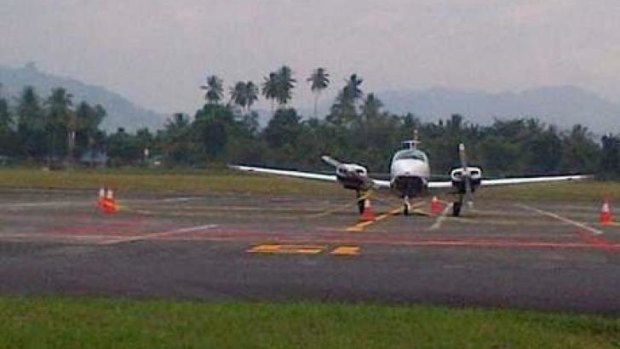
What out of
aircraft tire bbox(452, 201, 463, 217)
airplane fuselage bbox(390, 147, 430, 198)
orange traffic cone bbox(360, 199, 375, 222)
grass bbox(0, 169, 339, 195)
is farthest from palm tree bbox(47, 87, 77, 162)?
orange traffic cone bbox(360, 199, 375, 222)

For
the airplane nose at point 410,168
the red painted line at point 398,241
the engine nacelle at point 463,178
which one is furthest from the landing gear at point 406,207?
the red painted line at point 398,241

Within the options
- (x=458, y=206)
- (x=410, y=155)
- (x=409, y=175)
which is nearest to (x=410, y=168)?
(x=409, y=175)

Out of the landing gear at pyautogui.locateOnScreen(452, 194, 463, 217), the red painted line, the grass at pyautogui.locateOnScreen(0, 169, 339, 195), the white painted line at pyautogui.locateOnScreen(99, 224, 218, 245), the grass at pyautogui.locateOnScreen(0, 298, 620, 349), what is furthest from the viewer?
the grass at pyautogui.locateOnScreen(0, 169, 339, 195)

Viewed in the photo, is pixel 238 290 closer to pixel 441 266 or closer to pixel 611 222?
pixel 441 266

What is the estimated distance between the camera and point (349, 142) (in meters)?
149

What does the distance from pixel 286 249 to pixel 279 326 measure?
1134 cm

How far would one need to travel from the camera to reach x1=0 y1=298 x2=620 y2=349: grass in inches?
444

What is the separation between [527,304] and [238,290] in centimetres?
339

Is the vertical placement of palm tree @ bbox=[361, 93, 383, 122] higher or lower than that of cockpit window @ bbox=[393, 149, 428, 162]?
higher

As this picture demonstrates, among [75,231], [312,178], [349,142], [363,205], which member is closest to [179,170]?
[349,142]

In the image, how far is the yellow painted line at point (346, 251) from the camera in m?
22.4

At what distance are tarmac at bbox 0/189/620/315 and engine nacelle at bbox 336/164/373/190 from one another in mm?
10250

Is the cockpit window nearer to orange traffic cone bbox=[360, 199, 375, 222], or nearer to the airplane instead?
the airplane

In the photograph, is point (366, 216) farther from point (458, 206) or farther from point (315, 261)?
point (315, 261)
